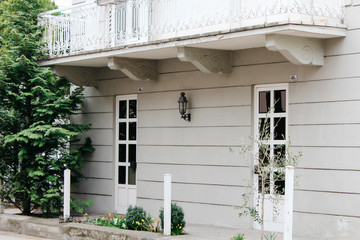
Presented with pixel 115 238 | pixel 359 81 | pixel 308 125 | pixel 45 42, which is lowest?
pixel 115 238

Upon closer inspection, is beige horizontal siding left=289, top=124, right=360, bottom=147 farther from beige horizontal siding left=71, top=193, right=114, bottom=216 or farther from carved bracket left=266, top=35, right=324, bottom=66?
beige horizontal siding left=71, top=193, right=114, bottom=216

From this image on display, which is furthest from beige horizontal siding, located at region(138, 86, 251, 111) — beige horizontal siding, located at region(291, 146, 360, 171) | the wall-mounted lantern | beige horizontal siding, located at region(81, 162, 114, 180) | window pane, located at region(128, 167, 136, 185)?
beige horizontal siding, located at region(81, 162, 114, 180)

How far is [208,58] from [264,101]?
4.11 feet

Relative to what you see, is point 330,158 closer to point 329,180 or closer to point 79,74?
point 329,180

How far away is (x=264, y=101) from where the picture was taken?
10680 mm

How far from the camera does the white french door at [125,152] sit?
13211mm

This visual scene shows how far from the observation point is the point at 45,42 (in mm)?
12977

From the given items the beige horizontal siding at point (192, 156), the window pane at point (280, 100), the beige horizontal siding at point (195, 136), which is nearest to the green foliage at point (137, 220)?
the beige horizontal siding at point (192, 156)

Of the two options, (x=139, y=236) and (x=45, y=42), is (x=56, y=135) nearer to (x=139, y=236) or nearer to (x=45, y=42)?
(x=45, y=42)

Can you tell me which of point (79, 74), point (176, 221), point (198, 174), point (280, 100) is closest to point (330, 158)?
point (280, 100)

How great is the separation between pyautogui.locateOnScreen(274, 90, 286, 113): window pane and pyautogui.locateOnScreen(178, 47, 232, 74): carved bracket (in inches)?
43.3

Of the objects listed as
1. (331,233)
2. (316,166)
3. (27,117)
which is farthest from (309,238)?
(27,117)

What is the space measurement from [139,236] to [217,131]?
2.72 meters

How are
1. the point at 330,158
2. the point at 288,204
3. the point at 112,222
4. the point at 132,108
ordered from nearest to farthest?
the point at 288,204, the point at 330,158, the point at 112,222, the point at 132,108
